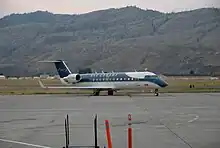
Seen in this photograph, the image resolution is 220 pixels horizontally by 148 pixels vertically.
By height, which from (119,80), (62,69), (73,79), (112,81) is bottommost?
(112,81)

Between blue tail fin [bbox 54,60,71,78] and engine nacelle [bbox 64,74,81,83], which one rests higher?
blue tail fin [bbox 54,60,71,78]

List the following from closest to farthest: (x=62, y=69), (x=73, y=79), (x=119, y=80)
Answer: (x=119, y=80), (x=73, y=79), (x=62, y=69)

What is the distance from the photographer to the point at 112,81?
54.5 m

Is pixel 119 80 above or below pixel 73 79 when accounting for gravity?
below

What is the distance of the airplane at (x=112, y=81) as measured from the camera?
51.8 m

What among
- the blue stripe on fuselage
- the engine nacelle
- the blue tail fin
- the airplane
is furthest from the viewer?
the blue tail fin

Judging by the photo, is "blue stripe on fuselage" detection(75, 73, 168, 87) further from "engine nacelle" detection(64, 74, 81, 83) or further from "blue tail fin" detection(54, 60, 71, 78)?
"blue tail fin" detection(54, 60, 71, 78)

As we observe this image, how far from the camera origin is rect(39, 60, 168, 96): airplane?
51.8 metres

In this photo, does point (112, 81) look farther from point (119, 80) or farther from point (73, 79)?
point (73, 79)

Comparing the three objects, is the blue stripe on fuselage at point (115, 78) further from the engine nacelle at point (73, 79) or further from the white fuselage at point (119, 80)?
the engine nacelle at point (73, 79)

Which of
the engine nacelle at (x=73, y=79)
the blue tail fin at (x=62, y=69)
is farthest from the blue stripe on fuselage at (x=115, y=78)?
the blue tail fin at (x=62, y=69)

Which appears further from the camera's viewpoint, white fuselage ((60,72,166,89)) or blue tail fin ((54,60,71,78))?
blue tail fin ((54,60,71,78))

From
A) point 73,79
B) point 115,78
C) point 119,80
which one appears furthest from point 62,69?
point 119,80

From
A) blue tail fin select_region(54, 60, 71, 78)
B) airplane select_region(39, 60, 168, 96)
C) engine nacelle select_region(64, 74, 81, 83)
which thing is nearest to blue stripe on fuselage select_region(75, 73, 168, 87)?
airplane select_region(39, 60, 168, 96)
